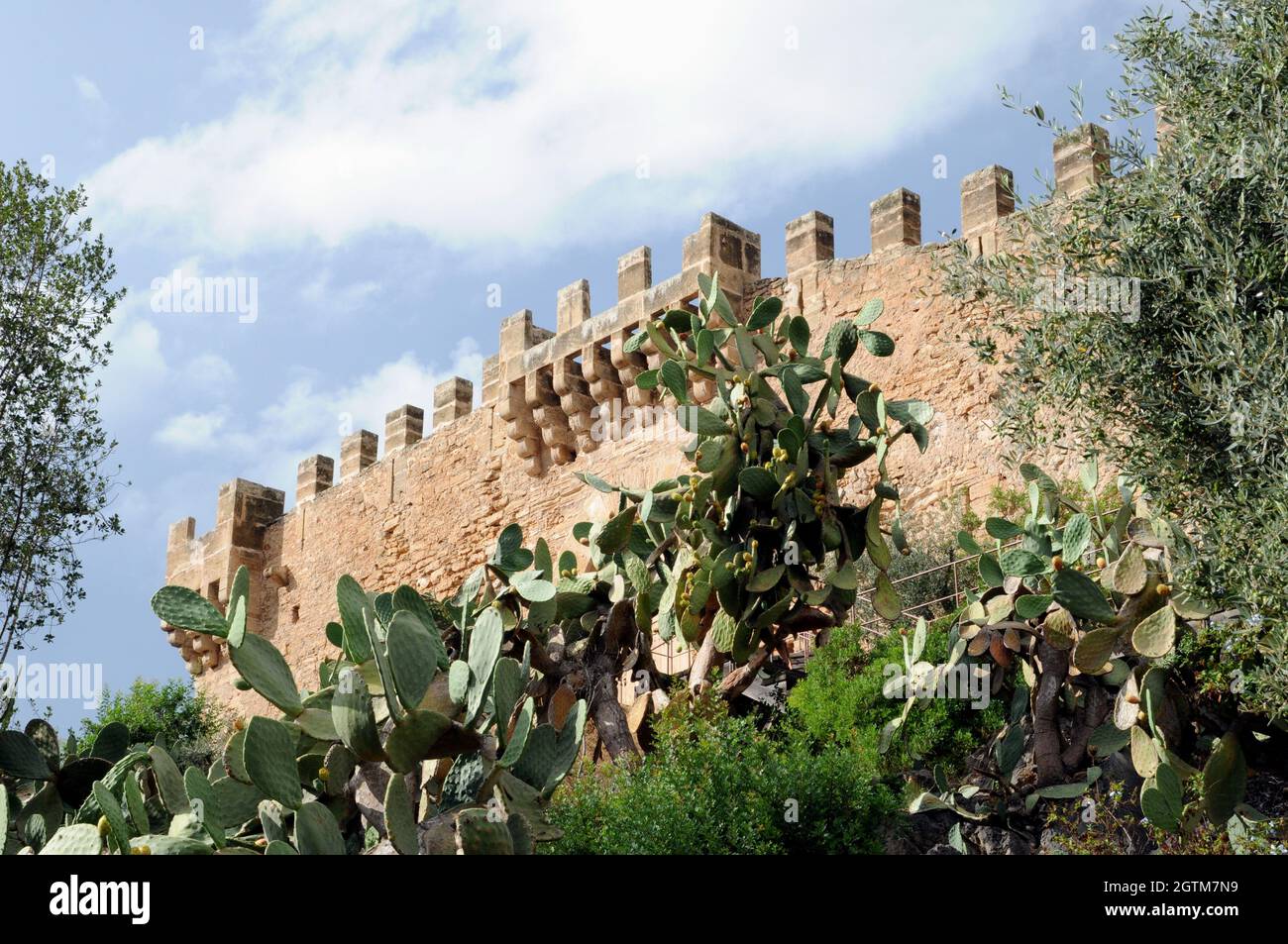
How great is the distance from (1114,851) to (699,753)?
191 cm

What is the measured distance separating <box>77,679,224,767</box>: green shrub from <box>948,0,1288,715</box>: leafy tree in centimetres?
1204

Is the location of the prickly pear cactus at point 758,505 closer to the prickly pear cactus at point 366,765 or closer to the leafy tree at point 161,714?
the prickly pear cactus at point 366,765

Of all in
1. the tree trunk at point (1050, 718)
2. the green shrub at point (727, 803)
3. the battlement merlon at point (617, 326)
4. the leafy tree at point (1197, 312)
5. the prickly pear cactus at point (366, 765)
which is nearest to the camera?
the prickly pear cactus at point (366, 765)

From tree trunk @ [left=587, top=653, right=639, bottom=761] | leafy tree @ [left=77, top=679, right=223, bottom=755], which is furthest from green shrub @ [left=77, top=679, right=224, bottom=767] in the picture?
tree trunk @ [left=587, top=653, right=639, bottom=761]

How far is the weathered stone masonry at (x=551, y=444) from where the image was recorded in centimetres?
1342

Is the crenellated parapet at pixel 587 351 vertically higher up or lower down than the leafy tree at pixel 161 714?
higher up

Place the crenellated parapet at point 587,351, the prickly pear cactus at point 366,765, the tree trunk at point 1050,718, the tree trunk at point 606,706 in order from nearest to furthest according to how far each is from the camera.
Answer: the prickly pear cactus at point 366,765 → the tree trunk at point 1050,718 → the tree trunk at point 606,706 → the crenellated parapet at point 587,351

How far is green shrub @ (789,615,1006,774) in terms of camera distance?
7.98 meters

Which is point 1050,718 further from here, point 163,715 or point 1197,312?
point 163,715

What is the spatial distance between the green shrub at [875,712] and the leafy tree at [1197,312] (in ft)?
6.15

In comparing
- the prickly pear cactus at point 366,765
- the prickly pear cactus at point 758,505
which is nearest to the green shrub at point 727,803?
the prickly pear cactus at point 758,505

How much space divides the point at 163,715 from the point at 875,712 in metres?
11.6

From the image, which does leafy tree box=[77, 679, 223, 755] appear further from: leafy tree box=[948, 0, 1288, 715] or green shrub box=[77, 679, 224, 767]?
leafy tree box=[948, 0, 1288, 715]

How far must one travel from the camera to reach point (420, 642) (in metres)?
4.85
